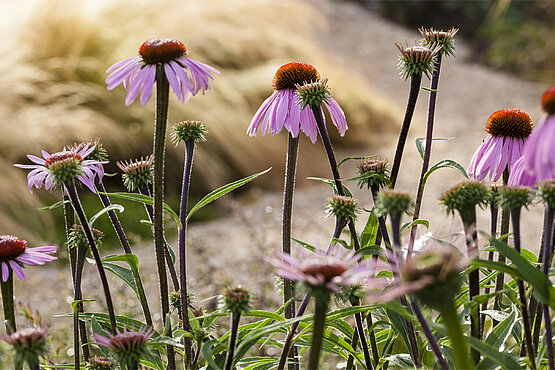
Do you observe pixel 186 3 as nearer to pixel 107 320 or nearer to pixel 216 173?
pixel 216 173

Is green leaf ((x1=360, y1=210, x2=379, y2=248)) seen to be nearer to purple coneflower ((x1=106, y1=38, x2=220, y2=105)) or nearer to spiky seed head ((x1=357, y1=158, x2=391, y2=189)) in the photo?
spiky seed head ((x1=357, y1=158, x2=391, y2=189))

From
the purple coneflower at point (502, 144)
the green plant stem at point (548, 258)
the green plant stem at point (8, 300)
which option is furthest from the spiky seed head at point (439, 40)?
the green plant stem at point (8, 300)

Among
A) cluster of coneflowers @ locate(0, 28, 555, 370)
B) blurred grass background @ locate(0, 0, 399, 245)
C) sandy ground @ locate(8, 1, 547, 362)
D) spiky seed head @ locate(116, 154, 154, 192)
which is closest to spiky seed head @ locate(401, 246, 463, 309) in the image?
cluster of coneflowers @ locate(0, 28, 555, 370)

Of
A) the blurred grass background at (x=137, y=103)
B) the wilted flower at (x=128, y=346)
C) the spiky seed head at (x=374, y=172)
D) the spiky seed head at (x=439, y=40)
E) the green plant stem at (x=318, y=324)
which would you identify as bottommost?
the wilted flower at (x=128, y=346)

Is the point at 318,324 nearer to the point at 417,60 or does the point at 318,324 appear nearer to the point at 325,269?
the point at 325,269

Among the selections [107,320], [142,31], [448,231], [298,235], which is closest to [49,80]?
[142,31]

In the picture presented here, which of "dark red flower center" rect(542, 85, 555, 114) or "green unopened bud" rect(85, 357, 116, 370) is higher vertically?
"dark red flower center" rect(542, 85, 555, 114)

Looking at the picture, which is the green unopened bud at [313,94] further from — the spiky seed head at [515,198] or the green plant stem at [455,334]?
the green plant stem at [455,334]
